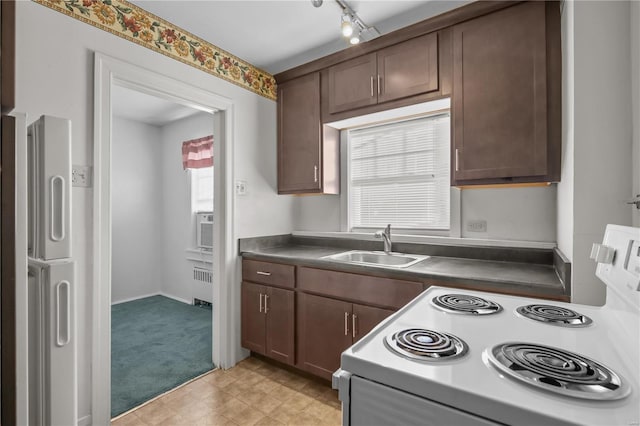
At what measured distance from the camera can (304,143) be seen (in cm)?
269

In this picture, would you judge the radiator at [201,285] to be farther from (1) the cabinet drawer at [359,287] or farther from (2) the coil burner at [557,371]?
(2) the coil burner at [557,371]

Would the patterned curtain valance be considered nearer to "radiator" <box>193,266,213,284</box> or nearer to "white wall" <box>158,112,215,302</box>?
"white wall" <box>158,112,215,302</box>

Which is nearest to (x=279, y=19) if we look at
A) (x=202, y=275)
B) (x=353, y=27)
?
(x=353, y=27)

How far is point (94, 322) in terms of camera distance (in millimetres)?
1749

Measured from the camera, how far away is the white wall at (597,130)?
1.23 metres

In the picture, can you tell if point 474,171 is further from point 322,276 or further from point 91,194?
point 91,194

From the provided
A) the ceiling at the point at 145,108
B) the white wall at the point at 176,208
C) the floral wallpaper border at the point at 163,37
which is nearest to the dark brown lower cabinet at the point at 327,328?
the floral wallpaper border at the point at 163,37

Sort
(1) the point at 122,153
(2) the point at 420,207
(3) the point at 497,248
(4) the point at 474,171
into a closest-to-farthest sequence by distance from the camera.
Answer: (4) the point at 474,171
(3) the point at 497,248
(2) the point at 420,207
(1) the point at 122,153

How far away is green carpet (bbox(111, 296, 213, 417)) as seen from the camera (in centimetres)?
214

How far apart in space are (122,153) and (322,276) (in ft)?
11.8

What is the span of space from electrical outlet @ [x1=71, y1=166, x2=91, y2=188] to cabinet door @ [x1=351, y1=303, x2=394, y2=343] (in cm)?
174

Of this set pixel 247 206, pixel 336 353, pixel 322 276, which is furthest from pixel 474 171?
pixel 247 206

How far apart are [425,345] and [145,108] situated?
166 inches

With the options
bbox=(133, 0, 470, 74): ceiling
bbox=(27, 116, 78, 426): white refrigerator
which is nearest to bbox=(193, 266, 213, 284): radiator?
bbox=(133, 0, 470, 74): ceiling
